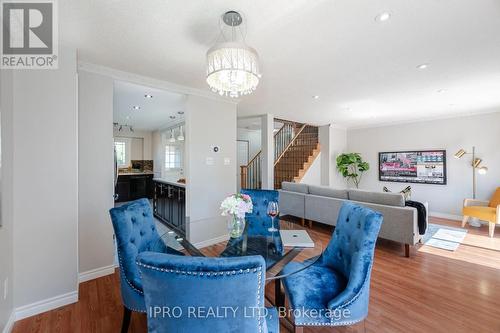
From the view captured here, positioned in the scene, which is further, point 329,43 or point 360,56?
point 360,56

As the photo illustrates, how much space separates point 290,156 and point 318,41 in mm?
5259

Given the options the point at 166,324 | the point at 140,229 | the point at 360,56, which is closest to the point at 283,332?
the point at 166,324

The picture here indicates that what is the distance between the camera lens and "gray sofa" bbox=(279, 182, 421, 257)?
→ 3.19 metres

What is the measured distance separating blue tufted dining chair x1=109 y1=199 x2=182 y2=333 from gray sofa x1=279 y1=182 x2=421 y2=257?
3.22 meters

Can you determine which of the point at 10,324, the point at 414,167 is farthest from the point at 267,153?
the point at 10,324

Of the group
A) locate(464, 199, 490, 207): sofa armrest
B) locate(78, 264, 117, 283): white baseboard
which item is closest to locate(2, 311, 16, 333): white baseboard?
locate(78, 264, 117, 283): white baseboard

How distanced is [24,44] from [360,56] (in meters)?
3.13

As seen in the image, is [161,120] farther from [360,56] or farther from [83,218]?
[360,56]

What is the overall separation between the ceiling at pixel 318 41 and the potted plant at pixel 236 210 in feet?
4.65

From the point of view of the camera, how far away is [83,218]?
2.54 m

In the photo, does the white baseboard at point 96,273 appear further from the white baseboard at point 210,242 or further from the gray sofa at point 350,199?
the gray sofa at point 350,199

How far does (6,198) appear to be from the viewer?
176 centimetres

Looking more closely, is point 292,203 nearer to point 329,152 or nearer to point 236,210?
point 329,152

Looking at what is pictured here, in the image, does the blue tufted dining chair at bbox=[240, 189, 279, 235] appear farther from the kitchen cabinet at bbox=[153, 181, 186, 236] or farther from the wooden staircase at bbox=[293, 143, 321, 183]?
the wooden staircase at bbox=[293, 143, 321, 183]
